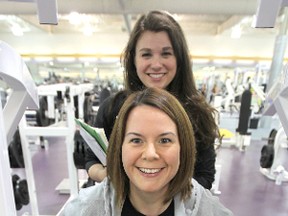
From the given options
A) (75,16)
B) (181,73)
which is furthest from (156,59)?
(75,16)

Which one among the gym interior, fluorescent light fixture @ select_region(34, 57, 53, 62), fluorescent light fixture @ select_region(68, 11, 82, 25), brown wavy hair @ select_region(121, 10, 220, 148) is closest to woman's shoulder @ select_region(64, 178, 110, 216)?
the gym interior

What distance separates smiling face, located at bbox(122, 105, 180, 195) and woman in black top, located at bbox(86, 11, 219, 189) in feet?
0.99

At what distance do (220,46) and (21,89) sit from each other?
9.39 m

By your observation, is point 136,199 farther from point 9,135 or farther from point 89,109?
point 89,109

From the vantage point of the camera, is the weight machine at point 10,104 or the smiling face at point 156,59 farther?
the smiling face at point 156,59

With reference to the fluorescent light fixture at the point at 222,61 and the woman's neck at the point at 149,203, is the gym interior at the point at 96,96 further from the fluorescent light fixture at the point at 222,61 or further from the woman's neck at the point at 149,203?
the woman's neck at the point at 149,203

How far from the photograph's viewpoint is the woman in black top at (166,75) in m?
0.96

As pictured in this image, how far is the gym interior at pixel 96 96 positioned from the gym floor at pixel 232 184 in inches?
0.6

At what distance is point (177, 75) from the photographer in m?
1.05

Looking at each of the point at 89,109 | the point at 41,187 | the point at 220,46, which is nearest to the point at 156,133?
the point at 41,187

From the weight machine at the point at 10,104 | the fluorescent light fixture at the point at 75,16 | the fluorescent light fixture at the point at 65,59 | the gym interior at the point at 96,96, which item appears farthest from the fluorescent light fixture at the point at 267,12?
the fluorescent light fixture at the point at 65,59

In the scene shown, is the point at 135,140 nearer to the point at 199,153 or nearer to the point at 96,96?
the point at 199,153

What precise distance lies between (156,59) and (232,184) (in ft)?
10.1

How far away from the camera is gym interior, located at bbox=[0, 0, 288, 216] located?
2.50ft
